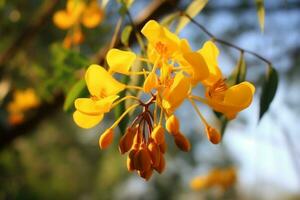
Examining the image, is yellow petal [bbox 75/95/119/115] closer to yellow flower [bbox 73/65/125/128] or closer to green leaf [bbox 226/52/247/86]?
yellow flower [bbox 73/65/125/128]

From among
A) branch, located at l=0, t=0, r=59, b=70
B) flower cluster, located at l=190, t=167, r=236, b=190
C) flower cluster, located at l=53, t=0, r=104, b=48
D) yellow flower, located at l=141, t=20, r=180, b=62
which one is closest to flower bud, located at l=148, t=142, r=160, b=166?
yellow flower, located at l=141, t=20, r=180, b=62

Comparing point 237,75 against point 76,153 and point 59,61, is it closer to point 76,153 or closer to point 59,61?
point 59,61

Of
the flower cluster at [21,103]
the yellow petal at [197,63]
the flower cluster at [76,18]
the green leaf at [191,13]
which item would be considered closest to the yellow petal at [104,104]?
the yellow petal at [197,63]

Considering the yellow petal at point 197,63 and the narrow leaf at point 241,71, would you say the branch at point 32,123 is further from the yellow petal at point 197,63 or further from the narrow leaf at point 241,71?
the yellow petal at point 197,63

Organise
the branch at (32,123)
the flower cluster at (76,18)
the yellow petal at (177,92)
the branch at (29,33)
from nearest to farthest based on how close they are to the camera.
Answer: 1. the yellow petal at (177,92)
2. the flower cluster at (76,18)
3. the branch at (29,33)
4. the branch at (32,123)

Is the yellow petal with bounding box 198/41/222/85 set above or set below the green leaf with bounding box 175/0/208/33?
above

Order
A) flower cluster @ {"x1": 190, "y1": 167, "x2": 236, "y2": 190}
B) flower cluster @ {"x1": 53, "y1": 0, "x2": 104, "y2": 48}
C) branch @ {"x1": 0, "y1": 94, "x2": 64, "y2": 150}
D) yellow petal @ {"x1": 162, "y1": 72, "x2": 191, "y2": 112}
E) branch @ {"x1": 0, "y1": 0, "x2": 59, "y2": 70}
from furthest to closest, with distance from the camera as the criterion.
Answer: flower cluster @ {"x1": 190, "y1": 167, "x2": 236, "y2": 190}
branch @ {"x1": 0, "y1": 94, "x2": 64, "y2": 150}
branch @ {"x1": 0, "y1": 0, "x2": 59, "y2": 70}
flower cluster @ {"x1": 53, "y1": 0, "x2": 104, "y2": 48}
yellow petal @ {"x1": 162, "y1": 72, "x2": 191, "y2": 112}

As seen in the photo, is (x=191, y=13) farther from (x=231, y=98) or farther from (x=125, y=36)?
(x=231, y=98)
